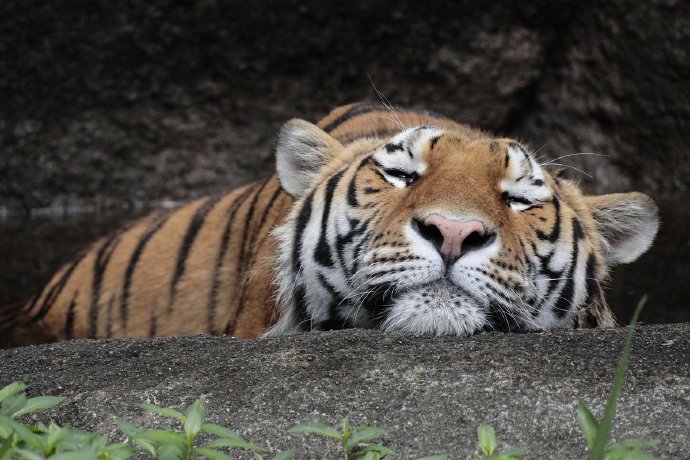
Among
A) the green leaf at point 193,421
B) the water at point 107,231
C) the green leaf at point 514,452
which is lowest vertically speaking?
the water at point 107,231

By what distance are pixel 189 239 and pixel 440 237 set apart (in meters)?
1.47

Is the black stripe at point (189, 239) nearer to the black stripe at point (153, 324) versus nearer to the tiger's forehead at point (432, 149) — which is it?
the black stripe at point (153, 324)

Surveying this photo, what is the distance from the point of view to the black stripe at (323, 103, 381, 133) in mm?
3632

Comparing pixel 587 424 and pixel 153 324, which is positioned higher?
pixel 587 424

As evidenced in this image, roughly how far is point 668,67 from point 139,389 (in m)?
4.35

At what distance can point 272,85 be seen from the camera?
580 cm

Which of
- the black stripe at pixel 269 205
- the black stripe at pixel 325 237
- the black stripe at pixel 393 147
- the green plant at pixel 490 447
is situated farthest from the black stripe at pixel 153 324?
the green plant at pixel 490 447

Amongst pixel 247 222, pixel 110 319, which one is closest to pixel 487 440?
pixel 247 222

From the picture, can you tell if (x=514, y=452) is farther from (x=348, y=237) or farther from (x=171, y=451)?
(x=348, y=237)

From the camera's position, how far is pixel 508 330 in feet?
8.20

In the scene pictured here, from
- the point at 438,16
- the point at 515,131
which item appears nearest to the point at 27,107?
the point at 438,16

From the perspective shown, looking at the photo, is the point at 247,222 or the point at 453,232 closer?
the point at 453,232

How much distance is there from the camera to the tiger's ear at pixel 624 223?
288cm

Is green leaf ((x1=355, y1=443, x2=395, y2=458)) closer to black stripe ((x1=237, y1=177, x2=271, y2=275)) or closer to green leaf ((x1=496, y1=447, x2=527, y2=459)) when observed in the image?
green leaf ((x1=496, y1=447, x2=527, y2=459))
